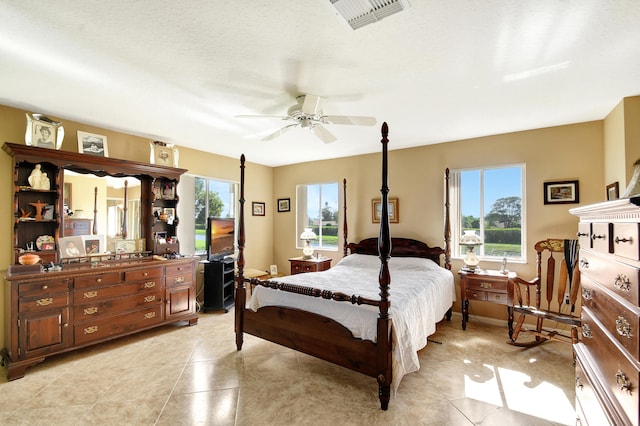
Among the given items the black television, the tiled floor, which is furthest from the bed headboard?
the black television

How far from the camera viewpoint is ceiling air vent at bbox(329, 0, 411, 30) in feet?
5.10

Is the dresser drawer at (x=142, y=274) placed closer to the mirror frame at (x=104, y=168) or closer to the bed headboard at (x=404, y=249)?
the mirror frame at (x=104, y=168)

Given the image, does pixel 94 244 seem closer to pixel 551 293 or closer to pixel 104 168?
pixel 104 168

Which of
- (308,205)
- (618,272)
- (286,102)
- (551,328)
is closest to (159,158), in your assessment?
(286,102)

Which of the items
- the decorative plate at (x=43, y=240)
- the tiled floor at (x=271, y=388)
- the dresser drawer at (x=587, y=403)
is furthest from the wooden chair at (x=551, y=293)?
the decorative plate at (x=43, y=240)

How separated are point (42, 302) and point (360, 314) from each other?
10.1 ft

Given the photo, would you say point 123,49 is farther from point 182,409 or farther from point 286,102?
point 182,409

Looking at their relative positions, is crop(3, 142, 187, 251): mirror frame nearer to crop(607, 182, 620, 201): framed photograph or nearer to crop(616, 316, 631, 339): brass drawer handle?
crop(616, 316, 631, 339): brass drawer handle

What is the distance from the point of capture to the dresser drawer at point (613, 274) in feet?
3.22

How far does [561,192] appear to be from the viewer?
3.60m

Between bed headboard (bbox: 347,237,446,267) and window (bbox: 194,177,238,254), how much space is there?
240 centimetres

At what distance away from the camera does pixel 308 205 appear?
6.02 m

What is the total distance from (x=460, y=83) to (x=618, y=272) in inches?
77.0

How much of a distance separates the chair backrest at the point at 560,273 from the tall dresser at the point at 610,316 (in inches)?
70.9
